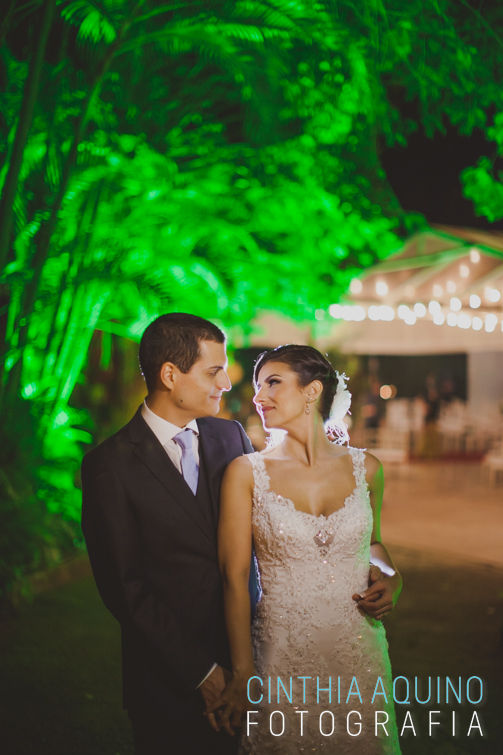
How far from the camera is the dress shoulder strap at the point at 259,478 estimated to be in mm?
2445

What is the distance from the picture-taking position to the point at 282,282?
7523mm

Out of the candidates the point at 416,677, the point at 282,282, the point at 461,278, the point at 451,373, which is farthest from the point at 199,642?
the point at 451,373

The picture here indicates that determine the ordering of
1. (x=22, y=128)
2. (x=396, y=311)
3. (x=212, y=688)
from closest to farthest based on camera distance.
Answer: (x=212, y=688) < (x=22, y=128) < (x=396, y=311)

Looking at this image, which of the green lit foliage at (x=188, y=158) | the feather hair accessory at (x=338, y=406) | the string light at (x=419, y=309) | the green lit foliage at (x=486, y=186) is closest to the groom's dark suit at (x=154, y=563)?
the feather hair accessory at (x=338, y=406)

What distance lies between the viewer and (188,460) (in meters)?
2.39

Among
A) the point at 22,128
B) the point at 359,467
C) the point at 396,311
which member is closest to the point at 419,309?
the point at 396,311

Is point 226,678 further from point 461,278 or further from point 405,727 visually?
point 461,278

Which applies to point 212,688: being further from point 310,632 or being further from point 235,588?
point 310,632

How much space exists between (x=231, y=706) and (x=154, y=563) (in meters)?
0.52

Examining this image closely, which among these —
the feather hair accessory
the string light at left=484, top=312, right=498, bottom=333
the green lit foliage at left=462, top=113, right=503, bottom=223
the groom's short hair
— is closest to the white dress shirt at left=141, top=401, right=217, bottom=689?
the groom's short hair

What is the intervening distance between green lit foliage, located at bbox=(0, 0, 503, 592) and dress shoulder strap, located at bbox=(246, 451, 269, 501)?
3.09 metres

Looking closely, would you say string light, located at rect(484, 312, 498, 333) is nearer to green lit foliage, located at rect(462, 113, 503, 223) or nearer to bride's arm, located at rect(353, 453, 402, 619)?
green lit foliage, located at rect(462, 113, 503, 223)

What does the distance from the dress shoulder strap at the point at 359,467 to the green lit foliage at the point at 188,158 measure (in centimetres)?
315

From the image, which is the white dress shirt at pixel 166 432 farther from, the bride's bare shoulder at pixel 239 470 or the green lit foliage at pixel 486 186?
the green lit foliage at pixel 486 186
